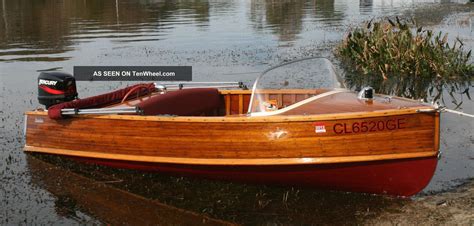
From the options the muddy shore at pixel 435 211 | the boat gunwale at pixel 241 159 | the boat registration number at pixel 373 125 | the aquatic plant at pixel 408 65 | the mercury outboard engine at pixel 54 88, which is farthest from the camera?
the aquatic plant at pixel 408 65

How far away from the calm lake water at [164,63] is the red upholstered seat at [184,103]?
1146mm

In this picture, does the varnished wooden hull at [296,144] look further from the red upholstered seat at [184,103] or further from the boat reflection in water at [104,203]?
the red upholstered seat at [184,103]

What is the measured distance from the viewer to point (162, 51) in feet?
82.6

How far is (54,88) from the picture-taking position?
415 inches

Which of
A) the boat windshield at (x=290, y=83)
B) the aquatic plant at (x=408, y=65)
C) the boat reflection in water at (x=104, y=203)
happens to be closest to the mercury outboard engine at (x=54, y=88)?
the boat reflection in water at (x=104, y=203)

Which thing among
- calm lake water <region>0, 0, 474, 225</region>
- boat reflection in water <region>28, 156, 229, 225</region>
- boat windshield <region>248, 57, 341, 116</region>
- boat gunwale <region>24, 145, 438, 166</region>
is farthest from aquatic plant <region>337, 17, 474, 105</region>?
boat reflection in water <region>28, 156, 229, 225</region>

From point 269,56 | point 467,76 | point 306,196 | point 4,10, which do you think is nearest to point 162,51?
point 269,56

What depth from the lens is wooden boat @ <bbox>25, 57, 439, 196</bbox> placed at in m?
7.85

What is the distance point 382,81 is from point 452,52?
254cm

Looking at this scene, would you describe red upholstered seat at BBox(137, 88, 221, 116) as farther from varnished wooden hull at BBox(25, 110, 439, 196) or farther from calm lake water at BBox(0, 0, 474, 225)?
calm lake water at BBox(0, 0, 474, 225)

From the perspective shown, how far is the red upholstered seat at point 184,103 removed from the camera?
9680mm

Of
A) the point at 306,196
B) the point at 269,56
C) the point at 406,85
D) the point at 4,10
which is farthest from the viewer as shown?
the point at 4,10

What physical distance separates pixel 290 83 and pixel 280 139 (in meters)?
1.16

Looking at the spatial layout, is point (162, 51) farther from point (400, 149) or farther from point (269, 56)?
point (400, 149)
